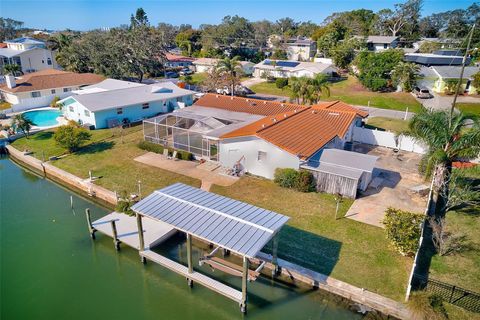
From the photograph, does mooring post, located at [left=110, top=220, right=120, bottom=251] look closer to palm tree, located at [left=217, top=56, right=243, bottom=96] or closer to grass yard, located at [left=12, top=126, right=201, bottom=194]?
grass yard, located at [left=12, top=126, right=201, bottom=194]

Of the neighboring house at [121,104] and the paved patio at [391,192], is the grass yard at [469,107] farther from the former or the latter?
the neighboring house at [121,104]

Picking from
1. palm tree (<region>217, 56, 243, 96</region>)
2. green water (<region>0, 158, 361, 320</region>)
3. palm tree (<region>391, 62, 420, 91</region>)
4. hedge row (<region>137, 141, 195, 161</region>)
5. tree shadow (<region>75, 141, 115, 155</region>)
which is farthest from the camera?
palm tree (<region>391, 62, 420, 91</region>)

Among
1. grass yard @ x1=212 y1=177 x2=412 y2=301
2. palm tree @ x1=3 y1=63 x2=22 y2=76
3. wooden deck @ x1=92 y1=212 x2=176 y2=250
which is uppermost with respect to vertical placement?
palm tree @ x1=3 y1=63 x2=22 y2=76

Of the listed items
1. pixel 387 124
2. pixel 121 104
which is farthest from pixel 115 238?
pixel 387 124

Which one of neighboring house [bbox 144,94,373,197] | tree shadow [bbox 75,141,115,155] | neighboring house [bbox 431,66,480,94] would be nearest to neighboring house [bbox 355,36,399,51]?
neighboring house [bbox 431,66,480,94]

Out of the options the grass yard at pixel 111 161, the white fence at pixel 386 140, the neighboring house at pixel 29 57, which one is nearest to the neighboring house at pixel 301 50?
the neighboring house at pixel 29 57
